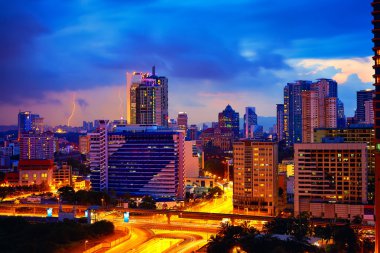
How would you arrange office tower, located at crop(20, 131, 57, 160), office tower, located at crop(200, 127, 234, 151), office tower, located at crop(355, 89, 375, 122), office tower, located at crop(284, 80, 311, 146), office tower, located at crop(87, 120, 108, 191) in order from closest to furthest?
office tower, located at crop(87, 120, 108, 191)
office tower, located at crop(20, 131, 57, 160)
office tower, located at crop(355, 89, 375, 122)
office tower, located at crop(284, 80, 311, 146)
office tower, located at crop(200, 127, 234, 151)

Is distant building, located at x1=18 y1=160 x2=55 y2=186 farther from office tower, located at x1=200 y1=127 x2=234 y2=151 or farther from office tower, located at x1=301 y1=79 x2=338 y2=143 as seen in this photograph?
office tower, located at x1=200 y1=127 x2=234 y2=151

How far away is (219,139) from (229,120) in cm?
998

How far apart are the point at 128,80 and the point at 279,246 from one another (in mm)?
52236

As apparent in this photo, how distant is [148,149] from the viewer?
43.1 m

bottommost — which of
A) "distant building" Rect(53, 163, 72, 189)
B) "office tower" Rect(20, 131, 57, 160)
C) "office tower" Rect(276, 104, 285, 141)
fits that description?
"distant building" Rect(53, 163, 72, 189)

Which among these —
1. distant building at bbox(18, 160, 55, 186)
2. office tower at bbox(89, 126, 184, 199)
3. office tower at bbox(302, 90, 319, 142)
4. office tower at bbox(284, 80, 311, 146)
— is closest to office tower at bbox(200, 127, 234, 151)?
office tower at bbox(284, 80, 311, 146)

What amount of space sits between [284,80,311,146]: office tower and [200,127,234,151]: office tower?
33.3 ft

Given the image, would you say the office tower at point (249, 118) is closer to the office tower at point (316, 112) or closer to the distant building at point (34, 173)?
the office tower at point (316, 112)

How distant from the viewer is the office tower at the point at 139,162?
4244cm

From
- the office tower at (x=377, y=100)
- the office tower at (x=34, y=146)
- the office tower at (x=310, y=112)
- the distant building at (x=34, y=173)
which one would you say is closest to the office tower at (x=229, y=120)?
the office tower at (x=310, y=112)

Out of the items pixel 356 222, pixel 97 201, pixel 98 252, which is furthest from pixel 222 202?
pixel 98 252

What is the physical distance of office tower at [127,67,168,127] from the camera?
65.9 m

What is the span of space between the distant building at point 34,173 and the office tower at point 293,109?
148 feet

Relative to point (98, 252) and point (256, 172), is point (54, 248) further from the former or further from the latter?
point (256, 172)
